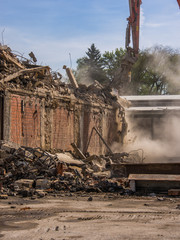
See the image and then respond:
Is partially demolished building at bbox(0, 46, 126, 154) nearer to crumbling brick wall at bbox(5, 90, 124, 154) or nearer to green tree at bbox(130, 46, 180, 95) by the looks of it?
crumbling brick wall at bbox(5, 90, 124, 154)

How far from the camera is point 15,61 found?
1320 cm

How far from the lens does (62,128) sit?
595 inches

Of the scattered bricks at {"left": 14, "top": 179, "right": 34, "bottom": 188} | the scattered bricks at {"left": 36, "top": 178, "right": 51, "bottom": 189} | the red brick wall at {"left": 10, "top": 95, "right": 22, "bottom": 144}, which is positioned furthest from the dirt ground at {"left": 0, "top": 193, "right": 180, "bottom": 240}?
the red brick wall at {"left": 10, "top": 95, "right": 22, "bottom": 144}

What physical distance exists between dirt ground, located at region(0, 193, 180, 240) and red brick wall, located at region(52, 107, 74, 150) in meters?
5.99

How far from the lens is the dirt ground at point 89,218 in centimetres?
492

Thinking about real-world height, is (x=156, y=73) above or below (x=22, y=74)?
above

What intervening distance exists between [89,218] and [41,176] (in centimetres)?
431

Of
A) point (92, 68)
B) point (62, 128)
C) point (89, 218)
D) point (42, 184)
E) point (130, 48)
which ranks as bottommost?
point (89, 218)

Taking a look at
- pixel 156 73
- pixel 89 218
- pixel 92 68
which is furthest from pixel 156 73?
pixel 89 218

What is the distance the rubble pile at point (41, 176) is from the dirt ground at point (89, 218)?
965 millimetres

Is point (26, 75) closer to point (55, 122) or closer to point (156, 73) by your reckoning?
point (55, 122)

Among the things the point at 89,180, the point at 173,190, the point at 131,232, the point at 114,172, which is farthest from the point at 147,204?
the point at 114,172

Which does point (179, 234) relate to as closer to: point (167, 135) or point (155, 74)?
point (167, 135)

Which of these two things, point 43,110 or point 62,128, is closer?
point 43,110
